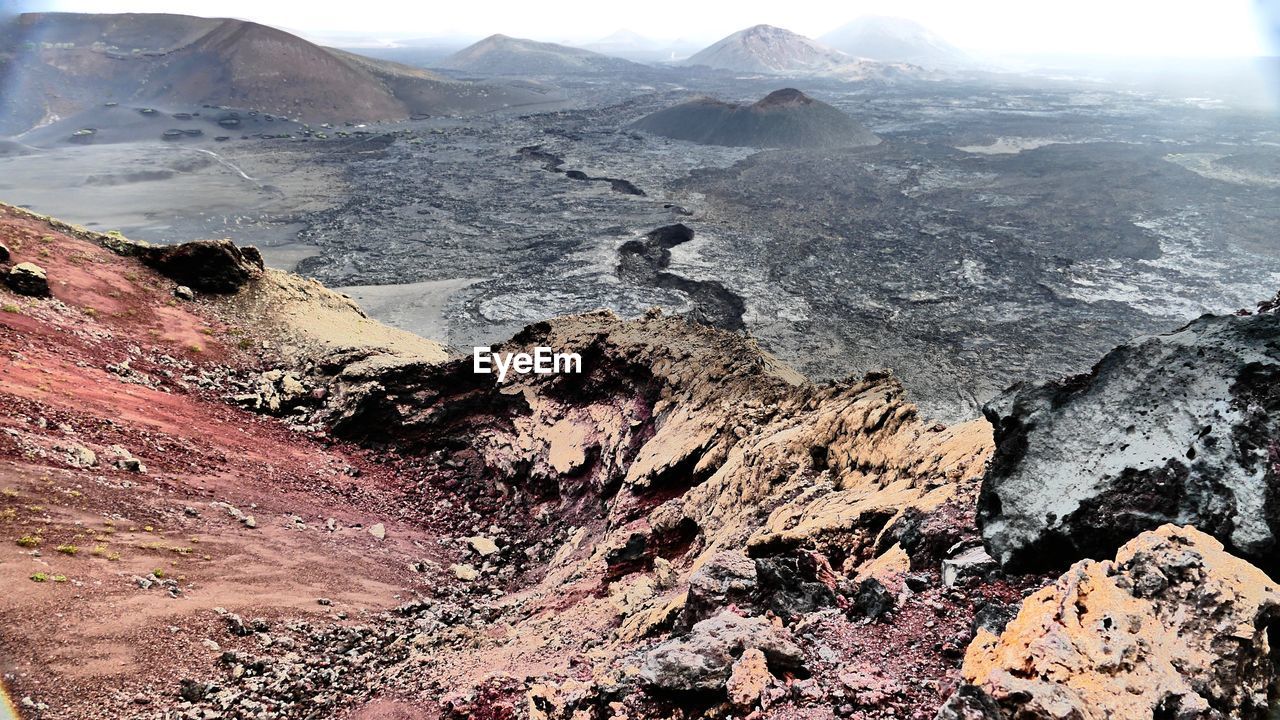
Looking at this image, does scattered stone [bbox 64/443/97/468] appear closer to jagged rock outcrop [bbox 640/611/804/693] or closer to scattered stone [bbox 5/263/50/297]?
scattered stone [bbox 5/263/50/297]

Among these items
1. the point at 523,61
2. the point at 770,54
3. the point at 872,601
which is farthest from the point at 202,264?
the point at 770,54

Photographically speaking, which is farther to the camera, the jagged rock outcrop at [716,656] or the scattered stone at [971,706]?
the jagged rock outcrop at [716,656]

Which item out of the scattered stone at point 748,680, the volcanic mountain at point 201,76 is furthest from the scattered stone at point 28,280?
the volcanic mountain at point 201,76

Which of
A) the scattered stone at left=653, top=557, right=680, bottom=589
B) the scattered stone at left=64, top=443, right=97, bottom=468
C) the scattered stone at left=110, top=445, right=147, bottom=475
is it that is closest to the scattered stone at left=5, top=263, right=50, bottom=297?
the scattered stone at left=110, top=445, right=147, bottom=475

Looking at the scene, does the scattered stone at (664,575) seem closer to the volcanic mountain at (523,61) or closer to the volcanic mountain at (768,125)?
the volcanic mountain at (768,125)

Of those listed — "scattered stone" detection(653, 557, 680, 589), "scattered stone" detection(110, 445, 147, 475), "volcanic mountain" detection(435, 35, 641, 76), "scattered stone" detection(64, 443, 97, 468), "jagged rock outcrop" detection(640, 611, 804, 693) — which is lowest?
"scattered stone" detection(653, 557, 680, 589)

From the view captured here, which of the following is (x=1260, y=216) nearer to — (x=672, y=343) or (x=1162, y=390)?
(x=672, y=343)
